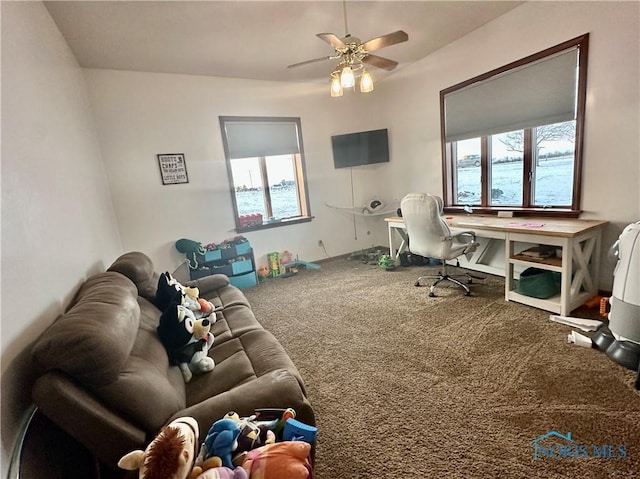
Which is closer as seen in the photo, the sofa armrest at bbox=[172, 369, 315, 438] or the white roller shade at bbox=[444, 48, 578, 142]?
the sofa armrest at bbox=[172, 369, 315, 438]

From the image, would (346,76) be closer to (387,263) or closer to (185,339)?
(185,339)

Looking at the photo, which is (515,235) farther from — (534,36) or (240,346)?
(240,346)

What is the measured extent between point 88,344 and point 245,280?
3.18 meters

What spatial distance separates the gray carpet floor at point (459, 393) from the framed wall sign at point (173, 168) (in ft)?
7.24

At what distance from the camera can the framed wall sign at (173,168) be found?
3857mm

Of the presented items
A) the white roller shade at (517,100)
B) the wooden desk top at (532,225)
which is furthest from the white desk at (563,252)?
the white roller shade at (517,100)

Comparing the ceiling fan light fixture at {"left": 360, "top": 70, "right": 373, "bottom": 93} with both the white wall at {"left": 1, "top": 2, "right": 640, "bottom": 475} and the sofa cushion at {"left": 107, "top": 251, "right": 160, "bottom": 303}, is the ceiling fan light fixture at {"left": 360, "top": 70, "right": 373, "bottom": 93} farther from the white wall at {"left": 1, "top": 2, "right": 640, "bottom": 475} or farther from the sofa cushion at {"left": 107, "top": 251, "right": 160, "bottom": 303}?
the sofa cushion at {"left": 107, "top": 251, "right": 160, "bottom": 303}

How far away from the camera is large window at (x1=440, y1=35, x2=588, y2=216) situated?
2865 millimetres

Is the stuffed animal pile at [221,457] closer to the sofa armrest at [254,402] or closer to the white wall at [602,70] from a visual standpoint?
the sofa armrest at [254,402]

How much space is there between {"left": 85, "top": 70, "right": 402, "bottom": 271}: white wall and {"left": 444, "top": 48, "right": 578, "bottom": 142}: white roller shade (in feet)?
4.05

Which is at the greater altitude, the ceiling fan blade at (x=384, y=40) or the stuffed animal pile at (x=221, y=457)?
the ceiling fan blade at (x=384, y=40)

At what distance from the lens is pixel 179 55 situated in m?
3.33

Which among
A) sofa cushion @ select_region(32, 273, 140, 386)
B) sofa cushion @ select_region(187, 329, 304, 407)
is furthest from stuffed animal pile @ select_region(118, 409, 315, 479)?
sofa cushion @ select_region(187, 329, 304, 407)

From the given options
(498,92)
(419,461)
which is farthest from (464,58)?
(419,461)
